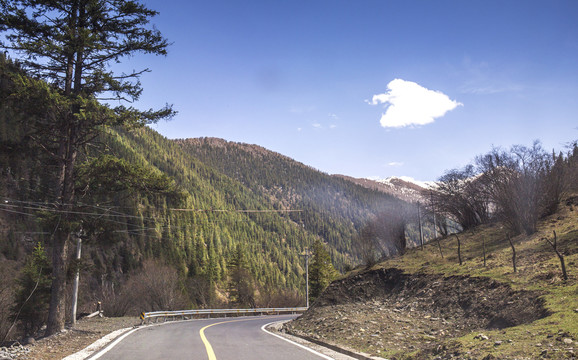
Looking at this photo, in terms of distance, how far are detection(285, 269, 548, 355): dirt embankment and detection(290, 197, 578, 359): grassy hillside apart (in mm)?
28

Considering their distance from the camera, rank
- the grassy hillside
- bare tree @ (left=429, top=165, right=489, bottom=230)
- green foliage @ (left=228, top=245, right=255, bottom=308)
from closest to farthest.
Answer: the grassy hillside, bare tree @ (left=429, top=165, right=489, bottom=230), green foliage @ (left=228, top=245, right=255, bottom=308)

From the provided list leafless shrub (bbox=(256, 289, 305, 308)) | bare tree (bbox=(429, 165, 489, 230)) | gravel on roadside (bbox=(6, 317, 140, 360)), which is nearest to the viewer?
gravel on roadside (bbox=(6, 317, 140, 360))

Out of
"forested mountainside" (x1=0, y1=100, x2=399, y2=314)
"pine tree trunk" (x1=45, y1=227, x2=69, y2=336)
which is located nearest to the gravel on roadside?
"pine tree trunk" (x1=45, y1=227, x2=69, y2=336)

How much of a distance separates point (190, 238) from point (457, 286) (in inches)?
3733

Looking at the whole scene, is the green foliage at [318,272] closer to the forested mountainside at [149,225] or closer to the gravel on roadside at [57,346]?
the forested mountainside at [149,225]

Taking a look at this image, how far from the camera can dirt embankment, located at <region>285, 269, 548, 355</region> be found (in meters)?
9.44

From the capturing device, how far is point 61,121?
43.4 feet

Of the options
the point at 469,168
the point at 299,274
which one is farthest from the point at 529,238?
the point at 299,274

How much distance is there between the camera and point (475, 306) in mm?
11398

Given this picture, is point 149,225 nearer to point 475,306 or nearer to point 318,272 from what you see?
point 318,272

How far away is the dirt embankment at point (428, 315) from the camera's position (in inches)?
372

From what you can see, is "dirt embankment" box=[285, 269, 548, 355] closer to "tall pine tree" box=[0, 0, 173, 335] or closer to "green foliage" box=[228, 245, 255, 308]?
"tall pine tree" box=[0, 0, 173, 335]

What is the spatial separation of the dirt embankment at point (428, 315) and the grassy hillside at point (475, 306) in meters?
0.03

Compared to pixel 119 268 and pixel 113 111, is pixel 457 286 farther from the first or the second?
pixel 119 268
